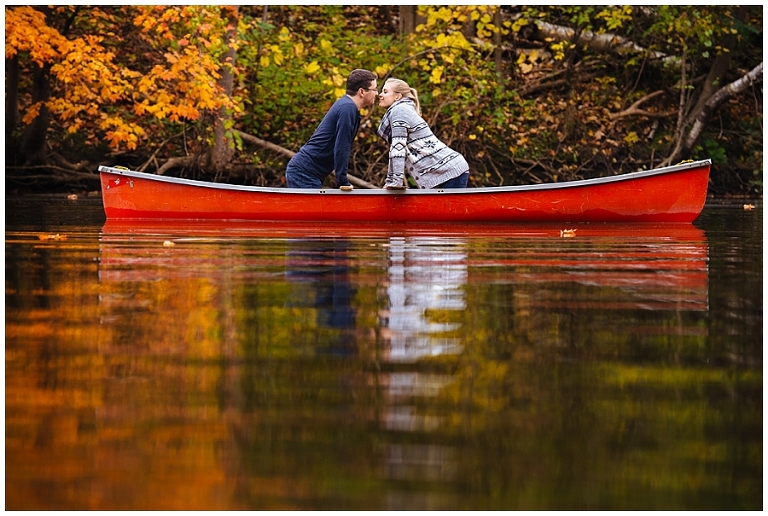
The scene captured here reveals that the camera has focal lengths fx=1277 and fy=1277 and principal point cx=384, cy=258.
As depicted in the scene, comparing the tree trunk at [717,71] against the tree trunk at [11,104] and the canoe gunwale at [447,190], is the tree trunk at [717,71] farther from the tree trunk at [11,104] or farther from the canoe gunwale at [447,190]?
the tree trunk at [11,104]

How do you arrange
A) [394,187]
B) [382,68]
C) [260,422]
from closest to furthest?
[260,422], [394,187], [382,68]

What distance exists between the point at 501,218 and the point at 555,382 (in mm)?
8538

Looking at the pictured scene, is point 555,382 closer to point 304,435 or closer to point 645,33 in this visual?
point 304,435

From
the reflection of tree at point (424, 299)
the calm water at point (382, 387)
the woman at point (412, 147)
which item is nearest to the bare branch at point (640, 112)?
the woman at point (412, 147)

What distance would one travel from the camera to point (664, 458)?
8.96ft

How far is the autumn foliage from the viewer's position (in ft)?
60.4

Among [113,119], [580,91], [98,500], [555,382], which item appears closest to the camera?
[98,500]

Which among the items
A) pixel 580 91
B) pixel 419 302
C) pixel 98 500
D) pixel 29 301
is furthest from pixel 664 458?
pixel 580 91

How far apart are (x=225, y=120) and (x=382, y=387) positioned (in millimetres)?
14174

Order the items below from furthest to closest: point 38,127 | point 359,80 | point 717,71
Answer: point 717,71 < point 38,127 < point 359,80

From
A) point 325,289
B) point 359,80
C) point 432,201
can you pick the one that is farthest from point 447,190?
point 325,289

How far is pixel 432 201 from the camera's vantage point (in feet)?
38.8

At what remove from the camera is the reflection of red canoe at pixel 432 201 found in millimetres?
11852

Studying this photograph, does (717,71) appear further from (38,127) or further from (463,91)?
(38,127)
